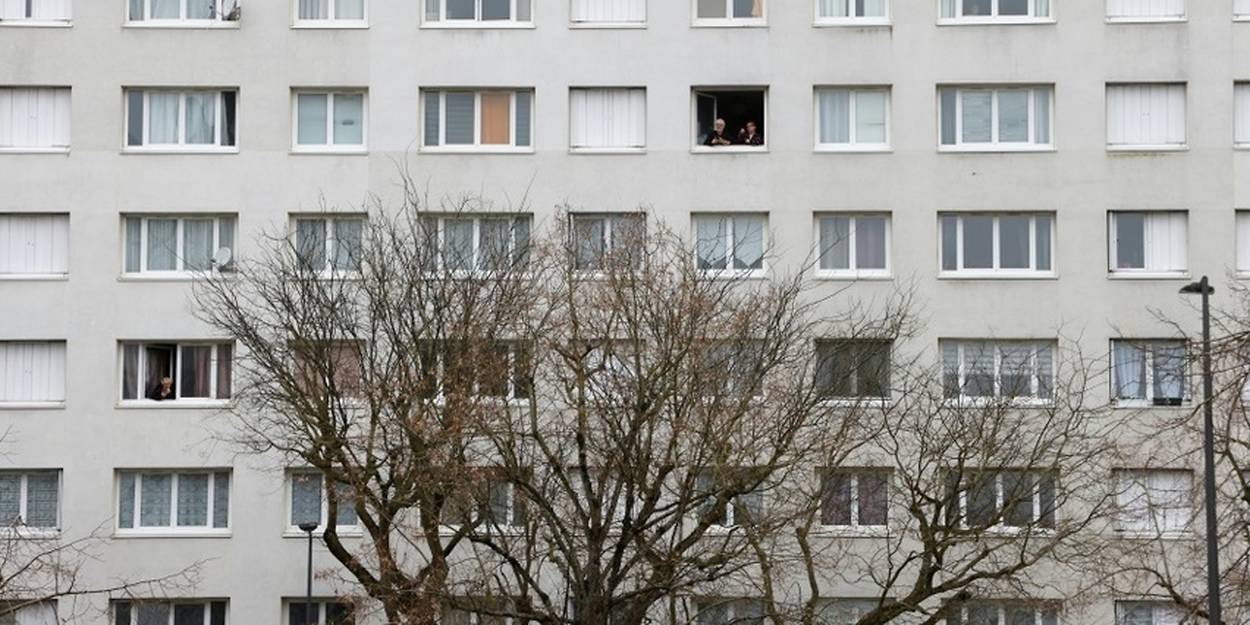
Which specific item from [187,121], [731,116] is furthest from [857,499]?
[187,121]

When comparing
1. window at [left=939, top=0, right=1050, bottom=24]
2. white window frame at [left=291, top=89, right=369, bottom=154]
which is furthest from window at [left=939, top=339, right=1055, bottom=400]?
white window frame at [left=291, top=89, right=369, bottom=154]

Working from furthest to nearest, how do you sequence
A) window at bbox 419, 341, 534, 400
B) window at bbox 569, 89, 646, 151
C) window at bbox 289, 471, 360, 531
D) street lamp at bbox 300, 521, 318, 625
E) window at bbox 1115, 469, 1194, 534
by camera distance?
window at bbox 569, 89, 646, 151, window at bbox 289, 471, 360, 531, street lamp at bbox 300, 521, 318, 625, window at bbox 1115, 469, 1194, 534, window at bbox 419, 341, 534, 400

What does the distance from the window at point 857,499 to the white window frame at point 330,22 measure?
14949 millimetres

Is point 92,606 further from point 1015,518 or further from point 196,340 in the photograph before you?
point 1015,518

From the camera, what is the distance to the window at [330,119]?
156ft

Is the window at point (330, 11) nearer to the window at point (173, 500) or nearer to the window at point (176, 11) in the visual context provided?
the window at point (176, 11)

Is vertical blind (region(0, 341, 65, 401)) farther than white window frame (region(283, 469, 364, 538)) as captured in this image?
Yes

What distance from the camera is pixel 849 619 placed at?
4516cm

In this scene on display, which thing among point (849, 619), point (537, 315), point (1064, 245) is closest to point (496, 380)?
point (537, 315)

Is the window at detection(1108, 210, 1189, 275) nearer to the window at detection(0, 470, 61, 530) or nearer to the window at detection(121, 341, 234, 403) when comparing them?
the window at detection(121, 341, 234, 403)

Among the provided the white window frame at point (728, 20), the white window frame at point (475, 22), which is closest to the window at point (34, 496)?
the white window frame at point (475, 22)

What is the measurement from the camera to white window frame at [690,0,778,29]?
1868 inches

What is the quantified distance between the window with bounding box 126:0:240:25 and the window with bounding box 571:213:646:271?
1093cm

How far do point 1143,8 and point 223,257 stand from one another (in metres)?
20.7
